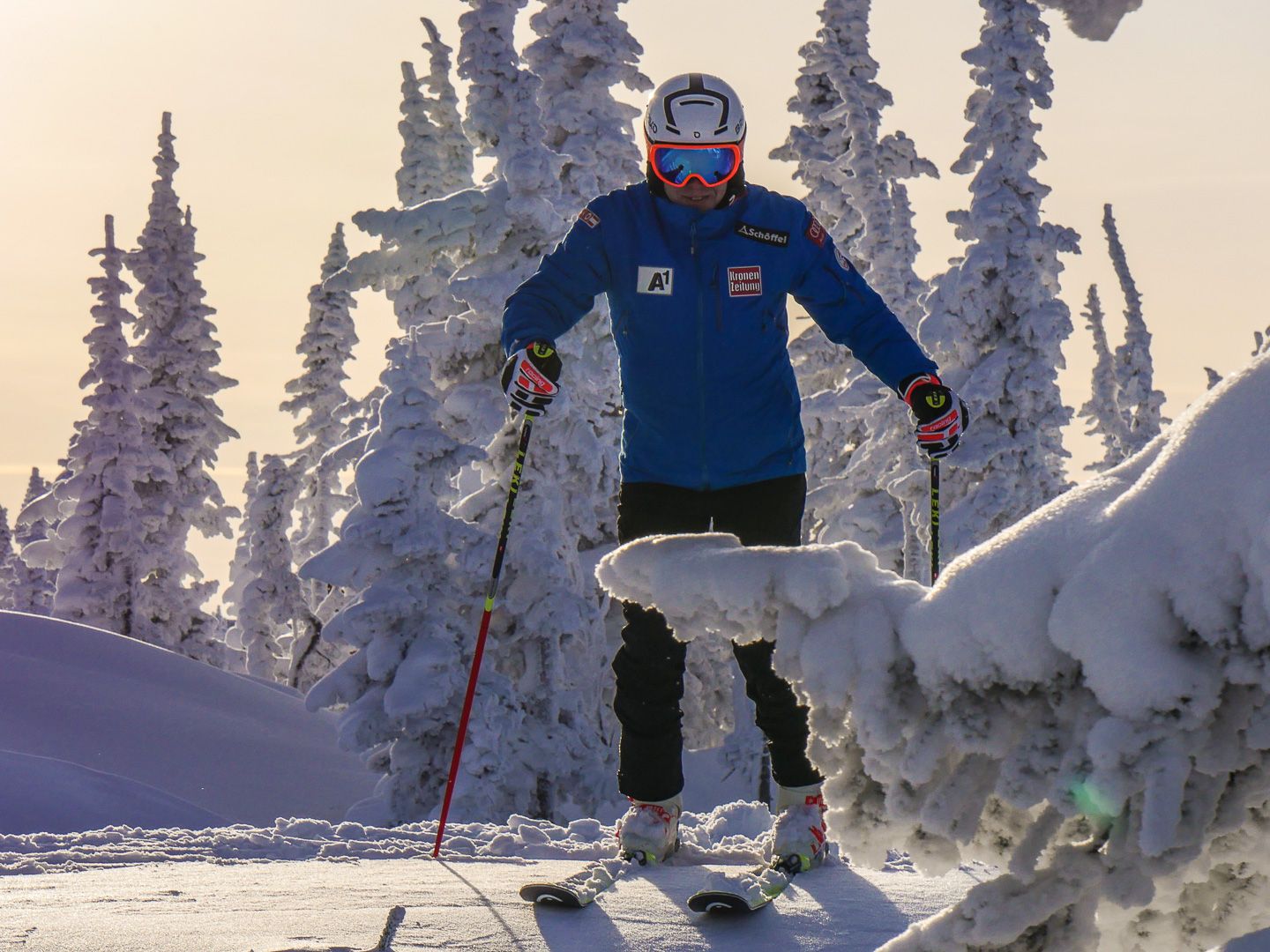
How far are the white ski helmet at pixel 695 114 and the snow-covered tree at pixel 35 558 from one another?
91.6 feet

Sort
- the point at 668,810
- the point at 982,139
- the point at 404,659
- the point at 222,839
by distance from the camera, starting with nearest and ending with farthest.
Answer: the point at 668,810 → the point at 222,839 → the point at 404,659 → the point at 982,139

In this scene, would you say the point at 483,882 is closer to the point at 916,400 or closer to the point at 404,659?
the point at 916,400

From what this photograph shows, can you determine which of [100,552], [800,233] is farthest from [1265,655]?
[100,552]

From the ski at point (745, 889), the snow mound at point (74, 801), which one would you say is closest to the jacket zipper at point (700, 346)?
the ski at point (745, 889)

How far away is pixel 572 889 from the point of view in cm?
468

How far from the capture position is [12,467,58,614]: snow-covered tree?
3086 cm

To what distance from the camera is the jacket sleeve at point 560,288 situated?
5.54m

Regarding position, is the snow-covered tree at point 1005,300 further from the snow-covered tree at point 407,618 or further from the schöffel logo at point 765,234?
the schöffel logo at point 765,234

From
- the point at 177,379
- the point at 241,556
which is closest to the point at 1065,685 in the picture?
the point at 177,379

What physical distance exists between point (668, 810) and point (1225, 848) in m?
3.43

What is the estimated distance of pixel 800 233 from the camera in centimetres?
549

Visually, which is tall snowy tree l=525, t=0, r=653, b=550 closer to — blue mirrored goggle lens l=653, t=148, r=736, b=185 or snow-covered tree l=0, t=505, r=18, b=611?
blue mirrored goggle lens l=653, t=148, r=736, b=185

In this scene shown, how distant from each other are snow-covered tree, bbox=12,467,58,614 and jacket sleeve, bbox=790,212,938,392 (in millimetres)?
28030

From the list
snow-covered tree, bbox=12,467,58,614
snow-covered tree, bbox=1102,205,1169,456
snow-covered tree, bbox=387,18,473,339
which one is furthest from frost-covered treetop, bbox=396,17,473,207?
snow-covered tree, bbox=1102,205,1169,456
